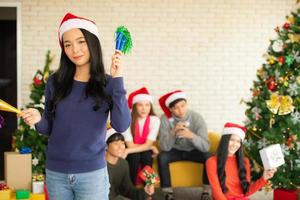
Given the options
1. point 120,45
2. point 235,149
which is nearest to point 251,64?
point 235,149

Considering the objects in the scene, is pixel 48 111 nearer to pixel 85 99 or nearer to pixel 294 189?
pixel 85 99

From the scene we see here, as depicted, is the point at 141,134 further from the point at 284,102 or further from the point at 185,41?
the point at 185,41

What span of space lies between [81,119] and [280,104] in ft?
11.1

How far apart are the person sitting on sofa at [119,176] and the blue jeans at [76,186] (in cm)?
251

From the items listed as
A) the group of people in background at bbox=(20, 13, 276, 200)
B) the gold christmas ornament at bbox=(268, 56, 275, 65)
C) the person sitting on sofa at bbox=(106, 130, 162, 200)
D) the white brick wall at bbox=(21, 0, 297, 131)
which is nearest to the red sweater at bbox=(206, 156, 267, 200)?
the person sitting on sofa at bbox=(106, 130, 162, 200)

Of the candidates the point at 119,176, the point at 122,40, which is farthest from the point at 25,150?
the point at 122,40

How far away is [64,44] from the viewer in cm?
237

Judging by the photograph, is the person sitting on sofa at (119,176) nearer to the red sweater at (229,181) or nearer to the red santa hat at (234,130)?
the red sweater at (229,181)

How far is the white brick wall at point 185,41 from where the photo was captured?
6840 millimetres

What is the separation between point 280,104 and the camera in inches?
206

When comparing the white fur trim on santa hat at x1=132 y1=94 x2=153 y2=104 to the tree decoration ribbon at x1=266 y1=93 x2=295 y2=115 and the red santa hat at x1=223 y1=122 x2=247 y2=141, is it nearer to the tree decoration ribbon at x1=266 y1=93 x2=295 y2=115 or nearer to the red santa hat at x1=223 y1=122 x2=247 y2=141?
the red santa hat at x1=223 y1=122 x2=247 y2=141

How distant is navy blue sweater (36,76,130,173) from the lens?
2270 mm

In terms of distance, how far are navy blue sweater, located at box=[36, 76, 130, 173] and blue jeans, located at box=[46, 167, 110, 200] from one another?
0.03 m

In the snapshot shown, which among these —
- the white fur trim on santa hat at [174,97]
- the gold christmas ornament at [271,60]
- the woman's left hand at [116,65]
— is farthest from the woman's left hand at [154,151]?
the woman's left hand at [116,65]
